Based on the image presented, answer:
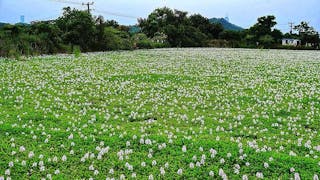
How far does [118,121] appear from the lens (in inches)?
448

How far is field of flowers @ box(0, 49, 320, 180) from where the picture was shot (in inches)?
290

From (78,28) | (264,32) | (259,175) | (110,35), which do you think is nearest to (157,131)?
(259,175)

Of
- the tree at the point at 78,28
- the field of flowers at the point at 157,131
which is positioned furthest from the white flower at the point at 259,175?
the tree at the point at 78,28

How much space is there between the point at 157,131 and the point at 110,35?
47005mm

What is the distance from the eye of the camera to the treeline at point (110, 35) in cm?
4275

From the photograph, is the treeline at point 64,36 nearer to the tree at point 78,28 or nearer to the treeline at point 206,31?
the tree at point 78,28

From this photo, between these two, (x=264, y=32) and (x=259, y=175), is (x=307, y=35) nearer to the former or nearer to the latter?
(x=264, y=32)

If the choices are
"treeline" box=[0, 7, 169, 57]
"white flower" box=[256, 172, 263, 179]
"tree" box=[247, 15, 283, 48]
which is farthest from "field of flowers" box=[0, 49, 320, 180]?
"tree" box=[247, 15, 283, 48]

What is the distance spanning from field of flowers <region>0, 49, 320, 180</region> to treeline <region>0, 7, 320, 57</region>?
22459 millimetres

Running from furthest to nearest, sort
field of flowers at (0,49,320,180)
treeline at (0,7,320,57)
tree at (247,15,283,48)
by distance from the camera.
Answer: tree at (247,15,283,48), treeline at (0,7,320,57), field of flowers at (0,49,320,180)

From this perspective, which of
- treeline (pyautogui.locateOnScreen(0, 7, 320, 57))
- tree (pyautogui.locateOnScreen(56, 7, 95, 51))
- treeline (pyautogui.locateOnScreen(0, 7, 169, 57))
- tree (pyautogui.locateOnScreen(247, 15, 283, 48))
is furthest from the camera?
tree (pyautogui.locateOnScreen(247, 15, 283, 48))

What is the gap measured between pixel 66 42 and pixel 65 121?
42.0 m

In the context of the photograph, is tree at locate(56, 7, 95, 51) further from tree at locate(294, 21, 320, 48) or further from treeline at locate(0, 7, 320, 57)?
tree at locate(294, 21, 320, 48)

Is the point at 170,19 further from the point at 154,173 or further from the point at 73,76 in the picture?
the point at 154,173
